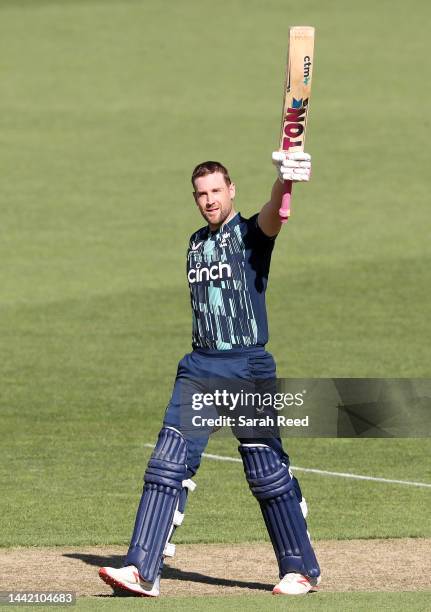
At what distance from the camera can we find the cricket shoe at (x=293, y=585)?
923 centimetres

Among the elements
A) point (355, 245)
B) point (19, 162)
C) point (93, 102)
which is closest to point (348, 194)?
point (355, 245)

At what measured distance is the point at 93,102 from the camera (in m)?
37.2

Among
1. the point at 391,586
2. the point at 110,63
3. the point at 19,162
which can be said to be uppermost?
the point at 110,63

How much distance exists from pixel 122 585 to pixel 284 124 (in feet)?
8.97

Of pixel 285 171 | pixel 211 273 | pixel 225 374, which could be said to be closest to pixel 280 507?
pixel 225 374

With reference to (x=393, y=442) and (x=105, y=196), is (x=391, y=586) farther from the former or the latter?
(x=105, y=196)

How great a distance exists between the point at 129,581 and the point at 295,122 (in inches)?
108

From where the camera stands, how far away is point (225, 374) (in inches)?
362

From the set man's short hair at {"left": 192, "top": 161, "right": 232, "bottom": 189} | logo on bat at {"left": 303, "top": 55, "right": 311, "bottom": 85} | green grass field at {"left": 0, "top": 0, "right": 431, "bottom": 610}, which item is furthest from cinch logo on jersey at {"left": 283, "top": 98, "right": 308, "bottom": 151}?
green grass field at {"left": 0, "top": 0, "right": 431, "bottom": 610}

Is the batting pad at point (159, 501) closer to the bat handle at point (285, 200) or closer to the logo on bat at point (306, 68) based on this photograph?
the bat handle at point (285, 200)

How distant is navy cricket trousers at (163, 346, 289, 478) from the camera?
30.2 ft

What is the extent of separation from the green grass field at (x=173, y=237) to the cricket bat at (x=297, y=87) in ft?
8.42
